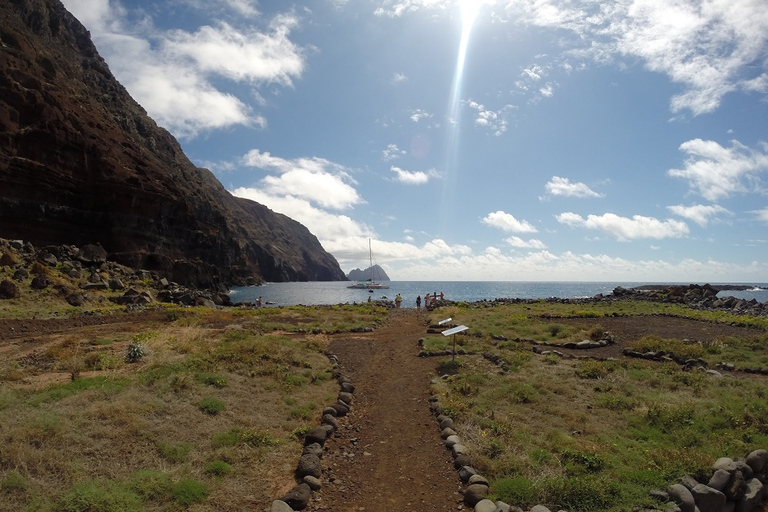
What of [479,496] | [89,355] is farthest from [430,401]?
[89,355]

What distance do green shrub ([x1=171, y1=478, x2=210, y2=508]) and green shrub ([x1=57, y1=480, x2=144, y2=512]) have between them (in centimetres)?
64

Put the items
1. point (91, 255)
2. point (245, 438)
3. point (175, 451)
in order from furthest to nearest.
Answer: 1. point (91, 255)
2. point (245, 438)
3. point (175, 451)

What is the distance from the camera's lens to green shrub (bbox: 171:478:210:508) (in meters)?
7.68

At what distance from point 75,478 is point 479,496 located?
813 centimetres

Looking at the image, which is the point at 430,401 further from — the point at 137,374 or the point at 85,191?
the point at 85,191

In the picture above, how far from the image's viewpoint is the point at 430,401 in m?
14.8

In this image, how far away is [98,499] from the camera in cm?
720

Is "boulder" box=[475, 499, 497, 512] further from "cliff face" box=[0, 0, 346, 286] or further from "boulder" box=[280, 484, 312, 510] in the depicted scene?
"cliff face" box=[0, 0, 346, 286]

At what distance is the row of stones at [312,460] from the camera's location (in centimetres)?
827

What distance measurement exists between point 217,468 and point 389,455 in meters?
4.41

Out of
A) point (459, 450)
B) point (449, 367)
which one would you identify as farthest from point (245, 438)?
point (449, 367)

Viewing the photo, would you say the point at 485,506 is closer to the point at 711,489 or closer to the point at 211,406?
the point at 711,489

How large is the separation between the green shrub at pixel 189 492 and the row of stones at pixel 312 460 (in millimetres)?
1442

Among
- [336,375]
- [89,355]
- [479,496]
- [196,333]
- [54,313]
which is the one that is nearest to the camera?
[479,496]
